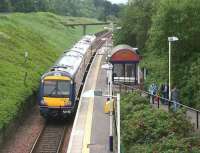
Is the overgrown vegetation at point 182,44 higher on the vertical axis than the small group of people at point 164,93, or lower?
higher

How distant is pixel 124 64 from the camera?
39875 millimetres

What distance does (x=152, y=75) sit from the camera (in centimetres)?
3684

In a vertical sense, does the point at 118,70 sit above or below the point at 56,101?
above

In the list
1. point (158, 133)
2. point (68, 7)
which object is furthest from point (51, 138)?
point (68, 7)

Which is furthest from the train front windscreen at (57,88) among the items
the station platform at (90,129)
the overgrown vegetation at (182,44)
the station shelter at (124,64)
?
the station shelter at (124,64)

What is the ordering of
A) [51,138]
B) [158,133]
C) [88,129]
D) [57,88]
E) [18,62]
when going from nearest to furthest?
[158,133]
[88,129]
[51,138]
[57,88]
[18,62]

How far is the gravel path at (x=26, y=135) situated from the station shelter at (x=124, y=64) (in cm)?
804

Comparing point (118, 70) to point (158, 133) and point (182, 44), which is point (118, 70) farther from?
point (158, 133)

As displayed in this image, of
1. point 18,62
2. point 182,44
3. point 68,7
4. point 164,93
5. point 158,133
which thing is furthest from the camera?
point 68,7

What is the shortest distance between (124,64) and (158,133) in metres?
18.9

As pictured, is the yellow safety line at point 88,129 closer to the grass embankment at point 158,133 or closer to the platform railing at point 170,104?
the grass embankment at point 158,133

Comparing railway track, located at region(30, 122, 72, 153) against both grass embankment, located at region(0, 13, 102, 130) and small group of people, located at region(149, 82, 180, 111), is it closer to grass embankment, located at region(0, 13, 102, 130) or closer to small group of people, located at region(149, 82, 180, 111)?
grass embankment, located at region(0, 13, 102, 130)

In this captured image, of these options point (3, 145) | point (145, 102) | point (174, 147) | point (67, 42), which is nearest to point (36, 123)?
point (3, 145)

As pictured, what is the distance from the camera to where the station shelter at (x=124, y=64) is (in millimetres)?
39719
